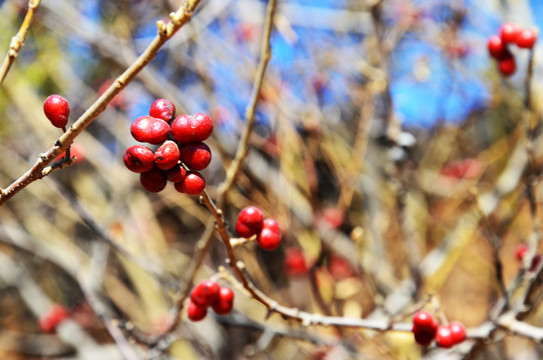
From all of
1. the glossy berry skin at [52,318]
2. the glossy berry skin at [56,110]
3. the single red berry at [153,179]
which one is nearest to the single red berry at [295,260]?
the glossy berry skin at [52,318]

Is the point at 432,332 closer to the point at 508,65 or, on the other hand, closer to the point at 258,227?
the point at 258,227

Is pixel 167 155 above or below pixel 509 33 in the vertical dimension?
above

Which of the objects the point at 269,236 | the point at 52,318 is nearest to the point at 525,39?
the point at 269,236

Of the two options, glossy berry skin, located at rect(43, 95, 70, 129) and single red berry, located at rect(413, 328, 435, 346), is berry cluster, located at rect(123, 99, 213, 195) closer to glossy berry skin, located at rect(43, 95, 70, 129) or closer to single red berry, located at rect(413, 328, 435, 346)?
glossy berry skin, located at rect(43, 95, 70, 129)

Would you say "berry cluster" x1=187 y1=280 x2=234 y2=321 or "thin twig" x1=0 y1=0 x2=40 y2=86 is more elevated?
"thin twig" x1=0 y1=0 x2=40 y2=86

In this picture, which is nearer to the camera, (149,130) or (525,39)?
(149,130)

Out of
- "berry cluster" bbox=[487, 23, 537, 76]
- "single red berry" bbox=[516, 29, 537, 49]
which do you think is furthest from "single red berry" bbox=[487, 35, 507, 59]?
"single red berry" bbox=[516, 29, 537, 49]

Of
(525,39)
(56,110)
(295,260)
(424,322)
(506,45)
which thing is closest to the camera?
(56,110)

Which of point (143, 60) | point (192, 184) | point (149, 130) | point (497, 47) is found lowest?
point (497, 47)

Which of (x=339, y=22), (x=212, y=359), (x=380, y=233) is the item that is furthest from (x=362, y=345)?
(x=339, y=22)
